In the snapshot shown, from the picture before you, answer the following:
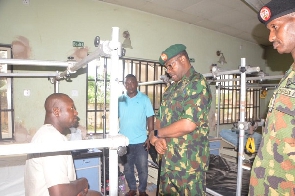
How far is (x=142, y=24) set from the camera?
18.8 ft

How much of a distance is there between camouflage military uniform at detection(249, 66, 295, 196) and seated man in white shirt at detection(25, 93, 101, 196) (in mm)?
1271

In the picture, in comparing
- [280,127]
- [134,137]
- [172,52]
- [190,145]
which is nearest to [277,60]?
[134,137]

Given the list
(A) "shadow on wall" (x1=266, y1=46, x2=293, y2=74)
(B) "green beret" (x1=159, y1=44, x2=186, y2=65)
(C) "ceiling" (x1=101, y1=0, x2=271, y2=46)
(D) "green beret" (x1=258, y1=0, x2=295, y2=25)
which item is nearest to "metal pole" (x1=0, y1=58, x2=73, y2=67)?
(B) "green beret" (x1=159, y1=44, x2=186, y2=65)

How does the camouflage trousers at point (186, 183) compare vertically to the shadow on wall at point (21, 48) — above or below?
below

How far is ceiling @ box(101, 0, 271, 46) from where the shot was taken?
16.8ft

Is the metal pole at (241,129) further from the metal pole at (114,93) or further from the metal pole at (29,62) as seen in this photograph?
the metal pole at (29,62)

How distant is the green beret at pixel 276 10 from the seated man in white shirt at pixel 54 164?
1.51 metres

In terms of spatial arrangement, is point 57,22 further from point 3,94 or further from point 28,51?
point 3,94

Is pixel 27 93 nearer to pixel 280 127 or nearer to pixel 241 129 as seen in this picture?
pixel 241 129

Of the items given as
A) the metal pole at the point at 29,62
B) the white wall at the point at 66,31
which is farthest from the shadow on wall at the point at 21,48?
the metal pole at the point at 29,62

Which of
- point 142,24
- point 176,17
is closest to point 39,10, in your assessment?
point 142,24

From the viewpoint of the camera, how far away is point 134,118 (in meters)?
3.75

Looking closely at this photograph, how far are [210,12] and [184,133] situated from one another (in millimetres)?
4990

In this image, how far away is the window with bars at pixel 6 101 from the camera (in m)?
4.17
